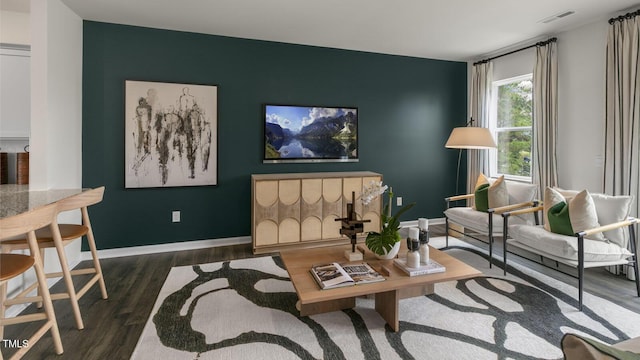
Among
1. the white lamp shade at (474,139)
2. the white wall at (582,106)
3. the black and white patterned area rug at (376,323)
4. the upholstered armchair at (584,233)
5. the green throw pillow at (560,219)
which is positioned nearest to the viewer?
the black and white patterned area rug at (376,323)

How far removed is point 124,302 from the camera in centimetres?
256

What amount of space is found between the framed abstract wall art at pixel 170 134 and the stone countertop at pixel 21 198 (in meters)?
1.07

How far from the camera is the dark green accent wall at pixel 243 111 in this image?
3.57 m

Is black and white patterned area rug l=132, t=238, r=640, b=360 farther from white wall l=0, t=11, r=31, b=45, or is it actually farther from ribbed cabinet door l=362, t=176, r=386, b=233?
white wall l=0, t=11, r=31, b=45

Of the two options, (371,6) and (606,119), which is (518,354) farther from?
(371,6)

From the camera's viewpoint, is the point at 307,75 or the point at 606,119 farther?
the point at 307,75

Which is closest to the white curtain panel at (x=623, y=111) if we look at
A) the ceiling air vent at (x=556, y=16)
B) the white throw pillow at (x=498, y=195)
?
the ceiling air vent at (x=556, y=16)

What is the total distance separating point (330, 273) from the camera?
2.15 metres

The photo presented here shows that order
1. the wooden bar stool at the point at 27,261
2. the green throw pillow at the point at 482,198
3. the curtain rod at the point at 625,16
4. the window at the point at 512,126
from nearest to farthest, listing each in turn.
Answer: the wooden bar stool at the point at 27,261
the curtain rod at the point at 625,16
the green throw pillow at the point at 482,198
the window at the point at 512,126

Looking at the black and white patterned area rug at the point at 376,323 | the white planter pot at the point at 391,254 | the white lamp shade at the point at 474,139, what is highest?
the white lamp shade at the point at 474,139

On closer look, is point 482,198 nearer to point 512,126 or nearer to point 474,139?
point 474,139

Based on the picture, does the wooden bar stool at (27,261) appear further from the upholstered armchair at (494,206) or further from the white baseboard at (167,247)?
the upholstered armchair at (494,206)

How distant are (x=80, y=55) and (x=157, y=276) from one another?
95.6 inches

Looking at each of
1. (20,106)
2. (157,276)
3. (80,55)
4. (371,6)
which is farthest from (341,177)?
(20,106)
